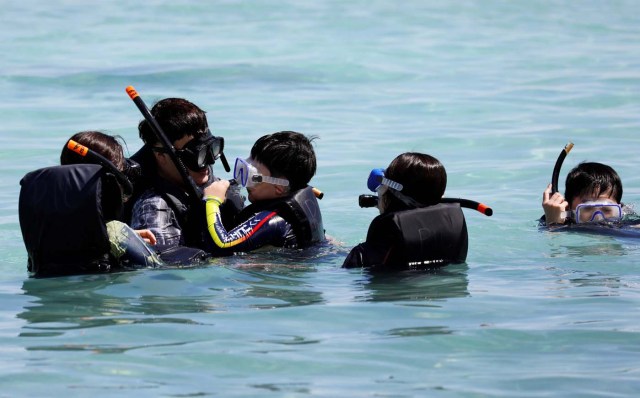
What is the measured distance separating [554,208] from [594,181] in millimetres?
346

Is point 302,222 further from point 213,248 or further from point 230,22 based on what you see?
point 230,22

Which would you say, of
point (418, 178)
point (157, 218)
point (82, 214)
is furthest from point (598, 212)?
point (82, 214)

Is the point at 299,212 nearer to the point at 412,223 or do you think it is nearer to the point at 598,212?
the point at 412,223

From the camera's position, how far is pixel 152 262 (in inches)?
221

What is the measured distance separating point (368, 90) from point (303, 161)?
847 centimetres

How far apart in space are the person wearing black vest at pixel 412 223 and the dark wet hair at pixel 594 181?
6.53ft

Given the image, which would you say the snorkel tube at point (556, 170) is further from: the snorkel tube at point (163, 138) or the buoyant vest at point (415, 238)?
the snorkel tube at point (163, 138)

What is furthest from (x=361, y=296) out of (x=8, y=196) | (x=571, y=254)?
(x=8, y=196)

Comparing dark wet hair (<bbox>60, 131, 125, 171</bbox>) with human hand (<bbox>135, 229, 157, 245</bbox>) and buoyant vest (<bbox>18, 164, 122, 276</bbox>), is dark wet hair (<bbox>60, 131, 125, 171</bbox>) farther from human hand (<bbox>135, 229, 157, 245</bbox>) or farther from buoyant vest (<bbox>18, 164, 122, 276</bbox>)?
human hand (<bbox>135, 229, 157, 245</bbox>)

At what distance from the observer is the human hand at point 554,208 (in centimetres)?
733

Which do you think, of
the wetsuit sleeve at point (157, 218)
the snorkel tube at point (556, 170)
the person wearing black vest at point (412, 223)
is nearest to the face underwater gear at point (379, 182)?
the person wearing black vest at point (412, 223)

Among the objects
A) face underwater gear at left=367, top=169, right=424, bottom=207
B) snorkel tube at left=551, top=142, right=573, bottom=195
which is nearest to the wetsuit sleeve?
face underwater gear at left=367, top=169, right=424, bottom=207

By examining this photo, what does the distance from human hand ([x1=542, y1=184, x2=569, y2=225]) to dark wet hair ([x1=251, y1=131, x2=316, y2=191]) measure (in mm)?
1907

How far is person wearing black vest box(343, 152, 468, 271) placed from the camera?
5.50m
